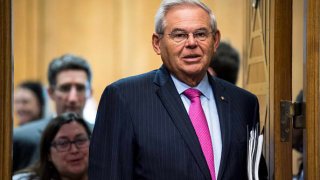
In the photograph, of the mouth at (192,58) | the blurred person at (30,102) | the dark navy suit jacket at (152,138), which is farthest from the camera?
the blurred person at (30,102)

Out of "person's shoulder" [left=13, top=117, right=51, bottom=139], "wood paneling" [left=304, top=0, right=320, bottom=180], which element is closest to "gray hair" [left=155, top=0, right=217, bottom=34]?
"wood paneling" [left=304, top=0, right=320, bottom=180]

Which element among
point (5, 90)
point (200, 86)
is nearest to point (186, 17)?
point (200, 86)

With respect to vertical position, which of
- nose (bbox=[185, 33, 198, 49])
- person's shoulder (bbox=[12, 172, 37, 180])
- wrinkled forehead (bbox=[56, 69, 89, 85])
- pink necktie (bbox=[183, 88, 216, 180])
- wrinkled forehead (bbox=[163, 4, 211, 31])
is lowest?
person's shoulder (bbox=[12, 172, 37, 180])

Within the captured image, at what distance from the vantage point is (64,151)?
364cm

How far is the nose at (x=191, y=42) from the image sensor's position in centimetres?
254

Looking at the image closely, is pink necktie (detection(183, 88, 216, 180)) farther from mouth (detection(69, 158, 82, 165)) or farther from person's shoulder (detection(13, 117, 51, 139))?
person's shoulder (detection(13, 117, 51, 139))

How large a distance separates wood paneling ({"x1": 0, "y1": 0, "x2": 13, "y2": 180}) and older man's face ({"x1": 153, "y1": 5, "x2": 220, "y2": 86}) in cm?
55

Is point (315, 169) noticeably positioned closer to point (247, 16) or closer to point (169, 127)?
point (169, 127)

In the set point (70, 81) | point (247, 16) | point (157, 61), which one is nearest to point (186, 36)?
point (247, 16)

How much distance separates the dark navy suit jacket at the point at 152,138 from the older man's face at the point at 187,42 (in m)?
0.08

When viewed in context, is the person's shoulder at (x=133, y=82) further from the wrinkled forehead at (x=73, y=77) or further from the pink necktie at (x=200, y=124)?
the wrinkled forehead at (x=73, y=77)

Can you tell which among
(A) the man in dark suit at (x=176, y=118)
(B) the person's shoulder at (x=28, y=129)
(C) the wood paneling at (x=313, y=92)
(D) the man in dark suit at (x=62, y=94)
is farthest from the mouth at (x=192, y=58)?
(B) the person's shoulder at (x=28, y=129)

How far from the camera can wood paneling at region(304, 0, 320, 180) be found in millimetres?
2414

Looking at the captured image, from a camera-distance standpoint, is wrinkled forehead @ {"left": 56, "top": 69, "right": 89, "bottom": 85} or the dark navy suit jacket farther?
wrinkled forehead @ {"left": 56, "top": 69, "right": 89, "bottom": 85}
